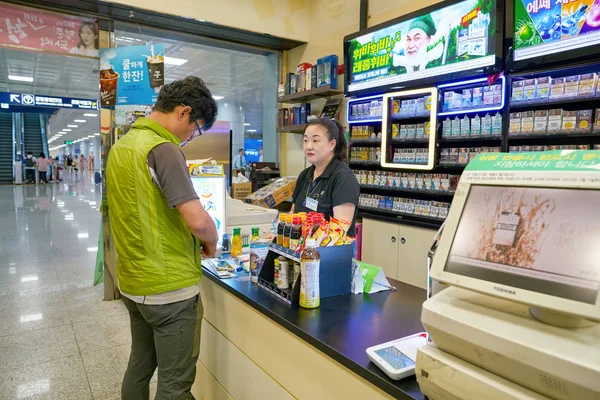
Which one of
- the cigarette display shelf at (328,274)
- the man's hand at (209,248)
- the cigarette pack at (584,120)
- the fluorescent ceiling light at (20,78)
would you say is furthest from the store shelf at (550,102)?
the fluorescent ceiling light at (20,78)

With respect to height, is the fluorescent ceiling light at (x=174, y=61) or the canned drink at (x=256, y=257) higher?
the fluorescent ceiling light at (x=174, y=61)

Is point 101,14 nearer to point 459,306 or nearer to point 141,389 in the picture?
point 141,389

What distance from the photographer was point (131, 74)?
4457 mm

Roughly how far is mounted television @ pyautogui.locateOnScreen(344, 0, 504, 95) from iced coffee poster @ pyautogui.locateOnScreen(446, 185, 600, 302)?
3095 millimetres

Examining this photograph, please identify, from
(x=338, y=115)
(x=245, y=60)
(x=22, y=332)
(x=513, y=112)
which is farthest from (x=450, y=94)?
(x=245, y=60)

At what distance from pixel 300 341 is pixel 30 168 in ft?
78.4

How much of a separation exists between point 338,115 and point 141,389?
440 cm

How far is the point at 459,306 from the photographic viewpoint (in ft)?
3.06

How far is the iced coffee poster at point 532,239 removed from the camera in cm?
79

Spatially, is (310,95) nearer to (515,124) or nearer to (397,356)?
(515,124)

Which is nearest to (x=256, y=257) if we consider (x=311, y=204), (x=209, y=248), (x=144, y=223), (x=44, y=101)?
(x=209, y=248)

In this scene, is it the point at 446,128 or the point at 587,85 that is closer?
the point at 587,85

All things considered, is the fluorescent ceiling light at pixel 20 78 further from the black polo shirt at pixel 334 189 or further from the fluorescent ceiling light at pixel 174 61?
the black polo shirt at pixel 334 189

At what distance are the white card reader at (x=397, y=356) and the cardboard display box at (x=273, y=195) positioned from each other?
4.12 metres
